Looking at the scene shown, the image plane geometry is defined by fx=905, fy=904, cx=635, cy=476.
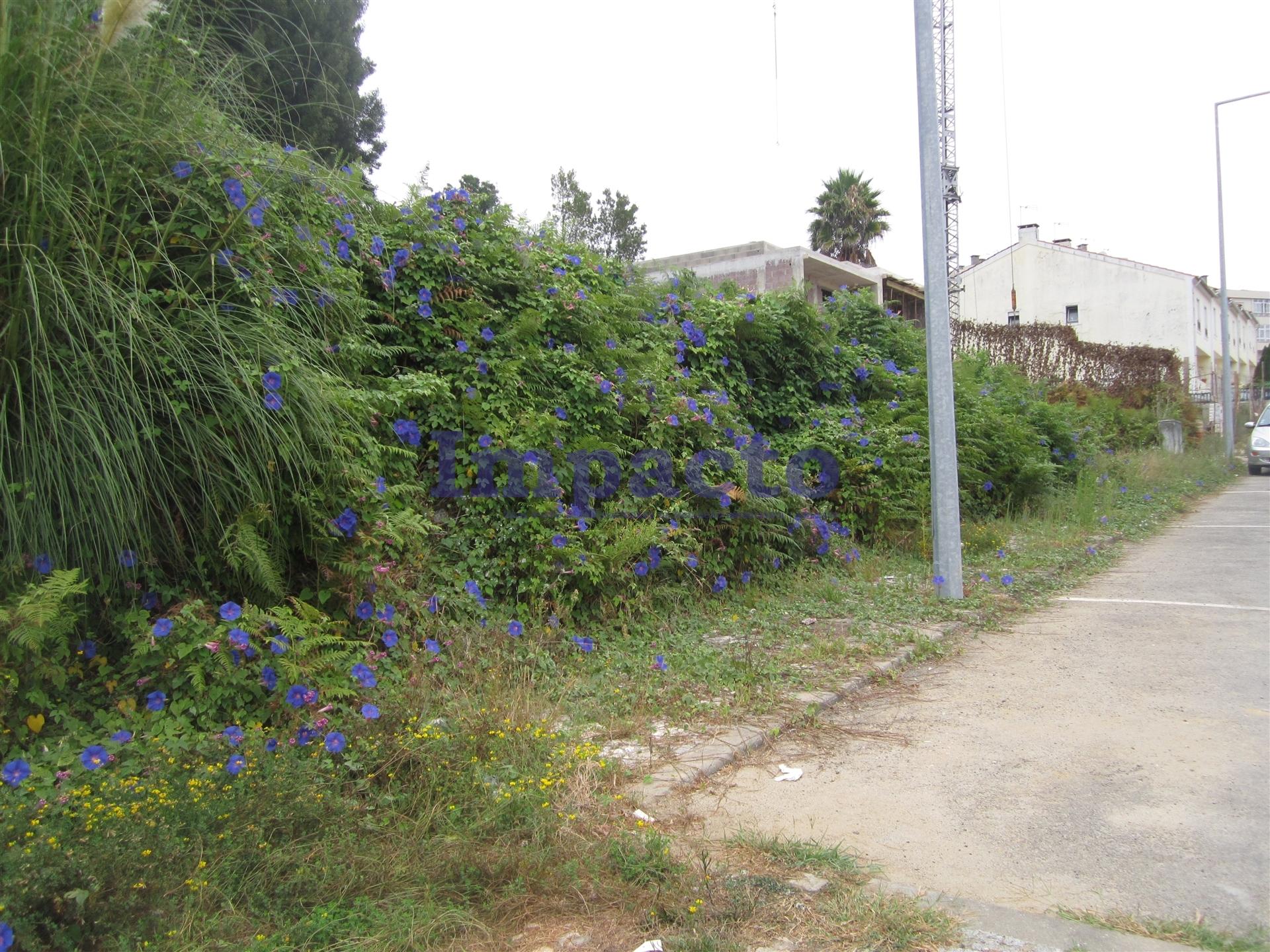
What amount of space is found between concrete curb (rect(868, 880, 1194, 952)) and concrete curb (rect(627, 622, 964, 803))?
99 cm

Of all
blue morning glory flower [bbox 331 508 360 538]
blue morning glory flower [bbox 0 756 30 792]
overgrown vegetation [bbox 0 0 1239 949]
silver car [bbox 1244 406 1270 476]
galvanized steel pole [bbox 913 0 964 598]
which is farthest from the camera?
silver car [bbox 1244 406 1270 476]

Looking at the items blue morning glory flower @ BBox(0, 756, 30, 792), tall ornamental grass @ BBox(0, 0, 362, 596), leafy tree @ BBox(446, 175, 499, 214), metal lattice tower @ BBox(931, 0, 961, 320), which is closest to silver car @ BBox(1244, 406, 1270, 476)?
metal lattice tower @ BBox(931, 0, 961, 320)

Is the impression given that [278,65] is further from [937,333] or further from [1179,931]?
[1179,931]

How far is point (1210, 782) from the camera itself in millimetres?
3549

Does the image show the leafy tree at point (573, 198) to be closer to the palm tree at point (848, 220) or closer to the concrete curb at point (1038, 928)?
the palm tree at point (848, 220)

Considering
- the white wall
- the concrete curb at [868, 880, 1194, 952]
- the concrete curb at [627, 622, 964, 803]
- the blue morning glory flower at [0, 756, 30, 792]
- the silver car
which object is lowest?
the concrete curb at [868, 880, 1194, 952]

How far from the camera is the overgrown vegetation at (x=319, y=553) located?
2652 mm

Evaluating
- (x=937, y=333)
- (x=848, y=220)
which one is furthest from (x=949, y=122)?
(x=937, y=333)

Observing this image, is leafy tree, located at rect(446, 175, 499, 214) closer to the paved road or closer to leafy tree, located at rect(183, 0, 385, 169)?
leafy tree, located at rect(183, 0, 385, 169)

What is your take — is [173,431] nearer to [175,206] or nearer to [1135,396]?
[175,206]

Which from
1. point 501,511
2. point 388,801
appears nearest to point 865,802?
point 388,801

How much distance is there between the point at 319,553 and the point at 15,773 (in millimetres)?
1493

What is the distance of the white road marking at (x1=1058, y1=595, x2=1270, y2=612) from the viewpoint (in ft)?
21.3

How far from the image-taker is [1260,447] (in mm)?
20047
